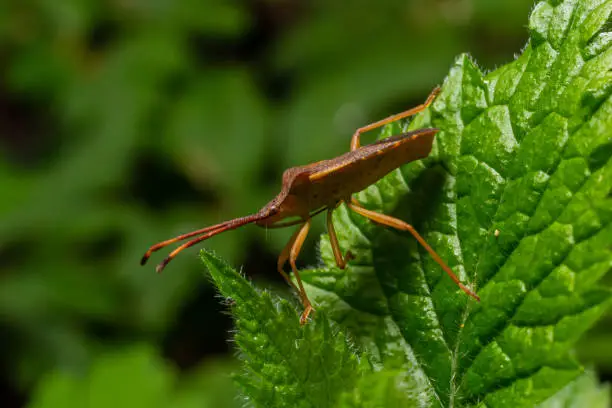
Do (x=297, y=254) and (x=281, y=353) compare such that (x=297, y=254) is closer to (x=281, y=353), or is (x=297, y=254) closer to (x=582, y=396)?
(x=281, y=353)

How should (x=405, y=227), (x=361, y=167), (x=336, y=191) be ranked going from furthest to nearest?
(x=336, y=191), (x=361, y=167), (x=405, y=227)

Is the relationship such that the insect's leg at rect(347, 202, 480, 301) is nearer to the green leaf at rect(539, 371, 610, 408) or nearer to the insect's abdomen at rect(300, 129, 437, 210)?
the insect's abdomen at rect(300, 129, 437, 210)

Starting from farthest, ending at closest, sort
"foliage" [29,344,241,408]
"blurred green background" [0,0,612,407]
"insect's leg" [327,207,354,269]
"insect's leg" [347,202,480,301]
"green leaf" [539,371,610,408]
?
"blurred green background" [0,0,612,407], "foliage" [29,344,241,408], "green leaf" [539,371,610,408], "insect's leg" [327,207,354,269], "insect's leg" [347,202,480,301]

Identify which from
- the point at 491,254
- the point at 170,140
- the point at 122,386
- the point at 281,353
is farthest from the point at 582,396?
the point at 170,140

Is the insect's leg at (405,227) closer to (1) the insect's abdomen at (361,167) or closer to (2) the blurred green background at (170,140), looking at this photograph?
(1) the insect's abdomen at (361,167)

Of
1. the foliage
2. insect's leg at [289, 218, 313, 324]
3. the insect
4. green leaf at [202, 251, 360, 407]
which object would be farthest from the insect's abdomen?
the foliage

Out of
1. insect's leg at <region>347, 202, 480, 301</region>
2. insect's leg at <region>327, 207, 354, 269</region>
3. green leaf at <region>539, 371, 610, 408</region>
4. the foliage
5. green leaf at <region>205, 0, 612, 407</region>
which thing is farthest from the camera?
the foliage

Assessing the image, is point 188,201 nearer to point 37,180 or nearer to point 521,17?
point 37,180

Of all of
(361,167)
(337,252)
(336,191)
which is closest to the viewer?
(337,252)
